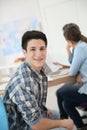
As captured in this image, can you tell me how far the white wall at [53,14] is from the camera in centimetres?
294

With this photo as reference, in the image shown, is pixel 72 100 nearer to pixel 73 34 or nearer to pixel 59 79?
pixel 59 79

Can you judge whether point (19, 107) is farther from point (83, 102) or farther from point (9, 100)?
point (83, 102)

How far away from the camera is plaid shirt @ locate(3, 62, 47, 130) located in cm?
115

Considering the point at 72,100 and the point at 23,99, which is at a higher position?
the point at 23,99

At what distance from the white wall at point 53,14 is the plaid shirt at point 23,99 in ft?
5.86

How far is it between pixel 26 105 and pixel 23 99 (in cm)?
3

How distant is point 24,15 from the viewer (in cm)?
305

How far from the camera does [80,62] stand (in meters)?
1.92

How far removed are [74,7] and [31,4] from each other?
56cm

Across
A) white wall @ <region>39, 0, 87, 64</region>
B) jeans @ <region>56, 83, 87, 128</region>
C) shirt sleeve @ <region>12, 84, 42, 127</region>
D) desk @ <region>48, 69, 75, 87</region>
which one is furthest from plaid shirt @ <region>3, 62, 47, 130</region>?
white wall @ <region>39, 0, 87, 64</region>

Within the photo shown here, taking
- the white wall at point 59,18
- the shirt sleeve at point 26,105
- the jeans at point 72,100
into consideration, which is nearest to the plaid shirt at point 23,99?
the shirt sleeve at point 26,105

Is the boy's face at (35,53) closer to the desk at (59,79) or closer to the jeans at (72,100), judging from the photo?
the desk at (59,79)

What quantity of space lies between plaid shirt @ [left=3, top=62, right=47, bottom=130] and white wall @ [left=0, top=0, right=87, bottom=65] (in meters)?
1.79

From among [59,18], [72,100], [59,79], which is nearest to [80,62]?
[59,79]
